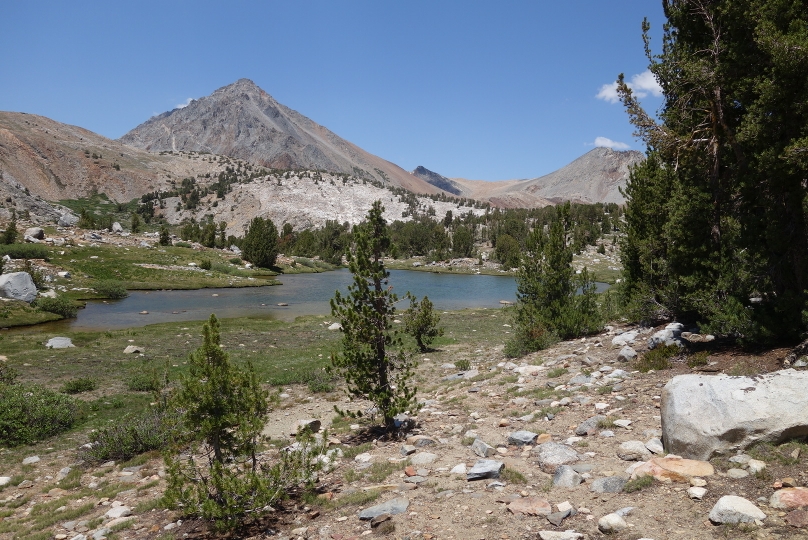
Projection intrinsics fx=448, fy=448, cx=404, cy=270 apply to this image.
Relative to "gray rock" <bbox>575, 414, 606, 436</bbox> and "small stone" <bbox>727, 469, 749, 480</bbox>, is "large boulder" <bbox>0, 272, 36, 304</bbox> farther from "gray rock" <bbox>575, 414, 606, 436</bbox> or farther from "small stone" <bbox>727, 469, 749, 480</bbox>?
"small stone" <bbox>727, 469, 749, 480</bbox>

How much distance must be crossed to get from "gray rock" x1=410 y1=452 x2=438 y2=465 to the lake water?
72.1 feet

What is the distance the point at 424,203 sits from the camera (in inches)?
7667

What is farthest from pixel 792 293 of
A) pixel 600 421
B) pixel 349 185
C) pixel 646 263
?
pixel 349 185

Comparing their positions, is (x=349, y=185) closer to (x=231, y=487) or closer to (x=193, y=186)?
(x=193, y=186)

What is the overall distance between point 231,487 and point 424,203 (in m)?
191

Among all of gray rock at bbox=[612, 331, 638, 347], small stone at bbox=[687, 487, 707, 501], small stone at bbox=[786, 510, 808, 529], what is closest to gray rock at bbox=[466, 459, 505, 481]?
small stone at bbox=[687, 487, 707, 501]

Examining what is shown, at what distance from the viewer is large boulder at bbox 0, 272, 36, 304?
35062 millimetres

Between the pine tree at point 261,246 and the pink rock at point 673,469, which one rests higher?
the pine tree at point 261,246

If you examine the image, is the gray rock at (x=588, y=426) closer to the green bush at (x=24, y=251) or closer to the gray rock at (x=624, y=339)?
the gray rock at (x=624, y=339)

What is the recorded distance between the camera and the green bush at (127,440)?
36.2 feet

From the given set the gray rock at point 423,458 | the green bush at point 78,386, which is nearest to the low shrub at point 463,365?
the gray rock at point 423,458

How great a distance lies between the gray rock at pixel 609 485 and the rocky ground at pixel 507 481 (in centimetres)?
2

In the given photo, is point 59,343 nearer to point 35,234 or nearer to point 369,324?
point 369,324

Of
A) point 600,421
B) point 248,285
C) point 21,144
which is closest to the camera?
point 600,421
